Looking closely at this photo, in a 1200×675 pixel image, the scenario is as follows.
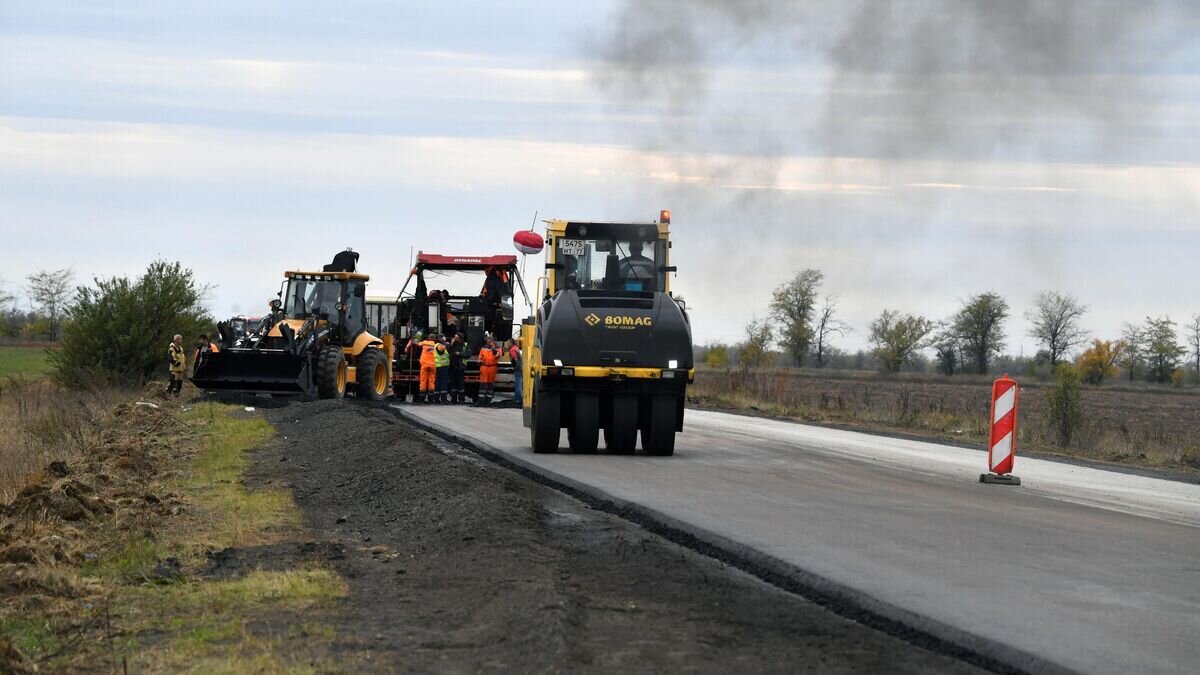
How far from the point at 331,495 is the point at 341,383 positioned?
779 inches

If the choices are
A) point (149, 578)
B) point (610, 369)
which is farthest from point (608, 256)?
point (149, 578)

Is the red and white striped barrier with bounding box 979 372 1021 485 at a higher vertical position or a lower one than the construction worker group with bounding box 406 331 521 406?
lower

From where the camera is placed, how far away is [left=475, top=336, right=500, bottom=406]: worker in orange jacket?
123 feet

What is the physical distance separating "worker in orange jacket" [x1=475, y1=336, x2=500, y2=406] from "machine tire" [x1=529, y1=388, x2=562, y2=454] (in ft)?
56.2

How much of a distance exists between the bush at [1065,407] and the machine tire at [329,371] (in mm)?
16465

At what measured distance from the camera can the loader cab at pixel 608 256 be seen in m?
22.0

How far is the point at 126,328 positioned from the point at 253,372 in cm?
1342

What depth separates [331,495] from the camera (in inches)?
609

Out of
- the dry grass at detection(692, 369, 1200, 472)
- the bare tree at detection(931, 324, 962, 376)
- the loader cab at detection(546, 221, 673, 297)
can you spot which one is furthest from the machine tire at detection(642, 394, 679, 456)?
the bare tree at detection(931, 324, 962, 376)

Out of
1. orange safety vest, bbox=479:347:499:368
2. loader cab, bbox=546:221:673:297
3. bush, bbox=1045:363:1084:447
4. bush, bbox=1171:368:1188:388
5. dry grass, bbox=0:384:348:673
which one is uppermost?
bush, bbox=1171:368:1188:388

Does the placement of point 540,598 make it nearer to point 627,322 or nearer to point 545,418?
point 545,418

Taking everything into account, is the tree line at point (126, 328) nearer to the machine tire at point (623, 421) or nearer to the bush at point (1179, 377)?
the machine tire at point (623, 421)

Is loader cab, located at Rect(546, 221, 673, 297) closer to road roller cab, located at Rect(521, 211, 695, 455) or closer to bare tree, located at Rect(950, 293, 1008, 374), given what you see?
road roller cab, located at Rect(521, 211, 695, 455)

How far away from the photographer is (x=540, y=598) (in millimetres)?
8359
